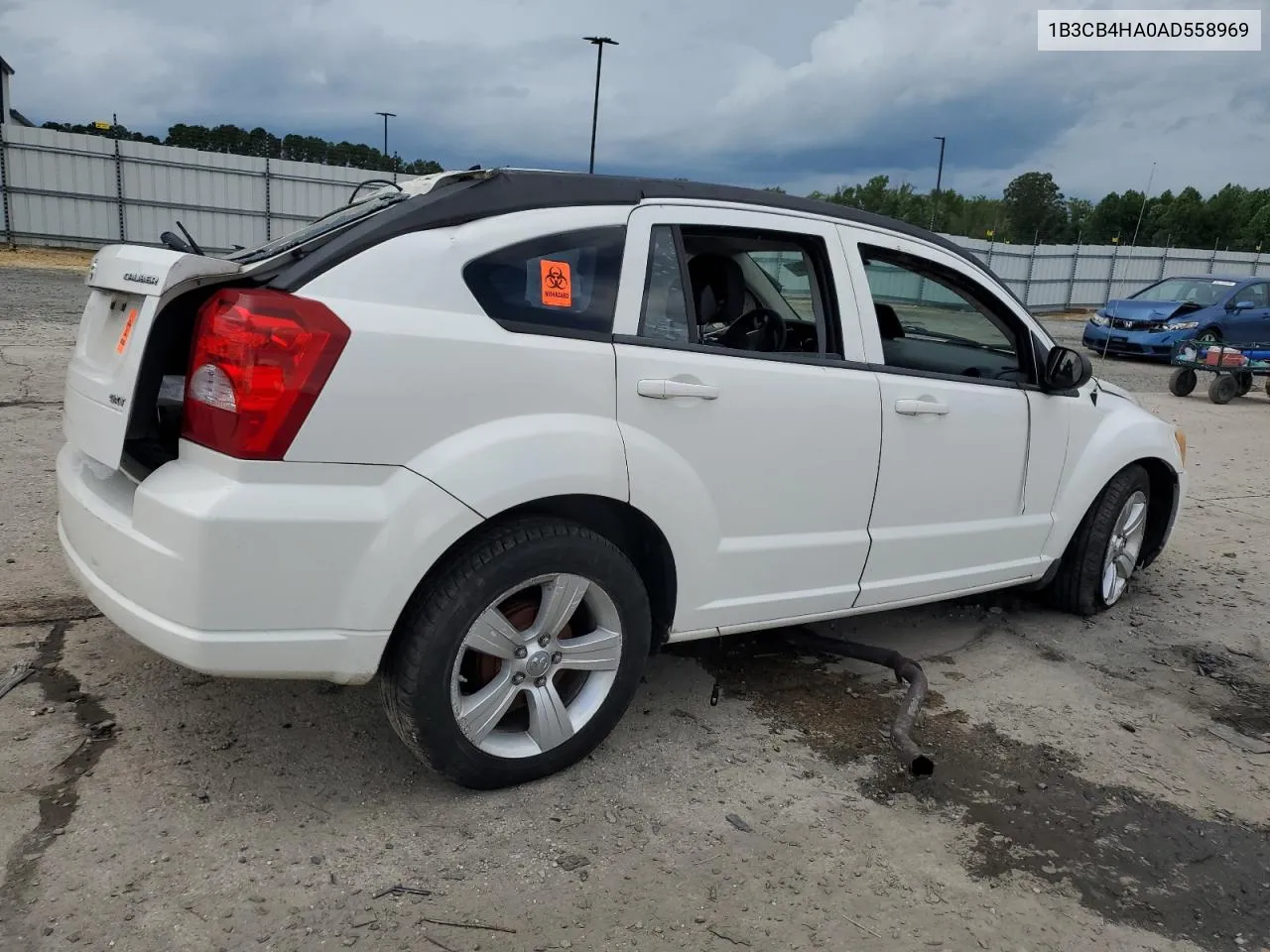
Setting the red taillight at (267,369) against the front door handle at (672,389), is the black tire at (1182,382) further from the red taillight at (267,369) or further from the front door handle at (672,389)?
the red taillight at (267,369)

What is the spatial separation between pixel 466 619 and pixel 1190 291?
1885 centimetres

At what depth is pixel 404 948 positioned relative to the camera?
2.24 meters

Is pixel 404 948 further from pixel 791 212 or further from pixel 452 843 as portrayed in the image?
pixel 791 212

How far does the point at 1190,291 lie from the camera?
1777cm

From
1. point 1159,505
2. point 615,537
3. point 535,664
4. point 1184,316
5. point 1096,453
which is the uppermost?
point 1184,316

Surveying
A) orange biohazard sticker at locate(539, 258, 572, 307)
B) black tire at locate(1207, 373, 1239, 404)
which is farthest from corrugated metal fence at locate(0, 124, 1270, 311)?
orange biohazard sticker at locate(539, 258, 572, 307)

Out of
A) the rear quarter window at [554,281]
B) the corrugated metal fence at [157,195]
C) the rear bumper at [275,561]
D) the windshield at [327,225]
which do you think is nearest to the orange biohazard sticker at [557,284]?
the rear quarter window at [554,281]

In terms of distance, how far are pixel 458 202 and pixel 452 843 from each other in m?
1.76

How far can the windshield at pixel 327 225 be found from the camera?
2.83m

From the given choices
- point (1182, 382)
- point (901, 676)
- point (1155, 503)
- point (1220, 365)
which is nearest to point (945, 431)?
point (901, 676)

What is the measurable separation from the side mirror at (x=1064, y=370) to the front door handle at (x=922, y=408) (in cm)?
74

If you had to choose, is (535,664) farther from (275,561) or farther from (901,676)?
(901,676)

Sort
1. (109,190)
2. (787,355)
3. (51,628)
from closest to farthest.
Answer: (787,355) → (51,628) → (109,190)

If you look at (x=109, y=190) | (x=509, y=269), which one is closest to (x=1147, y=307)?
(x=509, y=269)
